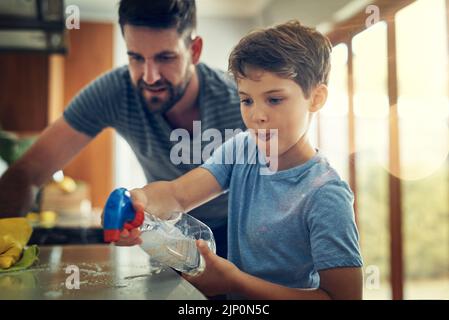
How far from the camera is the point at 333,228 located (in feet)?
2.02

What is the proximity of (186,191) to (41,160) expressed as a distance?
49 cm

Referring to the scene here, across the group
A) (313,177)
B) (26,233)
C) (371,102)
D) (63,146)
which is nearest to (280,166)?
(313,177)

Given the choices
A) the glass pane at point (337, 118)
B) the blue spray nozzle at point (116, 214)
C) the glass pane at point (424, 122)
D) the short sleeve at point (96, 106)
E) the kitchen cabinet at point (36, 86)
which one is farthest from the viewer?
the kitchen cabinet at point (36, 86)

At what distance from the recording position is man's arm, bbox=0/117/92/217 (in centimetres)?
110

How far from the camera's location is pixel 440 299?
63cm

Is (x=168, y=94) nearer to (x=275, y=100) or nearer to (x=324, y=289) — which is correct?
(x=275, y=100)

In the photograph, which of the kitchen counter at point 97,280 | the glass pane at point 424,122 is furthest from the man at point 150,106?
the glass pane at point 424,122

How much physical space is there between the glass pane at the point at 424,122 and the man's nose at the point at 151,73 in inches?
15.9

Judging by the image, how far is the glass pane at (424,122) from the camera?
2.83 ft

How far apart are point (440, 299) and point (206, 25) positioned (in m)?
0.58

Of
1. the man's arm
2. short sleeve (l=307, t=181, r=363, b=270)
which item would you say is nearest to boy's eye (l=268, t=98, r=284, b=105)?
short sleeve (l=307, t=181, r=363, b=270)

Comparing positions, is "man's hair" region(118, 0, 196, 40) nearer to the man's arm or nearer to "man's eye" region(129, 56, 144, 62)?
"man's eye" region(129, 56, 144, 62)

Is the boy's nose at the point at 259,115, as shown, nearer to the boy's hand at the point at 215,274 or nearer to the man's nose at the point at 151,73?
the boy's hand at the point at 215,274

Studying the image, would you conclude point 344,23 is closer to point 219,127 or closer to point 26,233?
point 219,127
